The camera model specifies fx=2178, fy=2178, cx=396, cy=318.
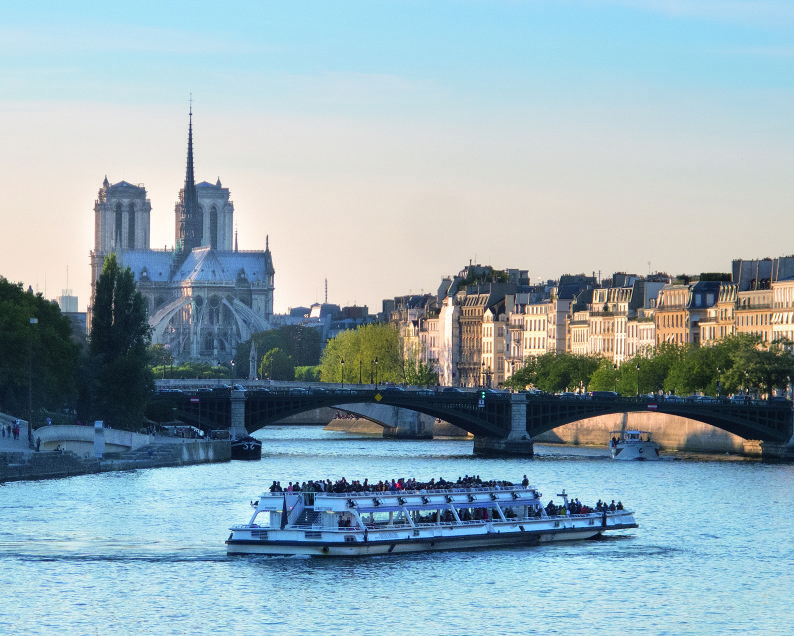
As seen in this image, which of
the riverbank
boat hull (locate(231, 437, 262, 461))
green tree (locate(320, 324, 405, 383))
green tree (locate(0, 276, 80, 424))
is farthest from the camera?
green tree (locate(320, 324, 405, 383))

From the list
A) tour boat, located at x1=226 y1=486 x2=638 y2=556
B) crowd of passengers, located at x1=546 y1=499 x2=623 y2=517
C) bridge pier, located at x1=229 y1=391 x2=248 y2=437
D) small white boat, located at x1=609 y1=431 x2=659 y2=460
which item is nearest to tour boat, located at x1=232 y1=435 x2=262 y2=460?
bridge pier, located at x1=229 y1=391 x2=248 y2=437

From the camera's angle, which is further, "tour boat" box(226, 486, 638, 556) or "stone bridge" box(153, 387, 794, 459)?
"stone bridge" box(153, 387, 794, 459)

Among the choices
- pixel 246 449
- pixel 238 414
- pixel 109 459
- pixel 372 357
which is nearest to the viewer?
pixel 109 459

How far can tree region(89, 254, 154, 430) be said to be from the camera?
10806cm

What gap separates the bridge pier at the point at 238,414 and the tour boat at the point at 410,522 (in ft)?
160

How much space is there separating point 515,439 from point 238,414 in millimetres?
15215

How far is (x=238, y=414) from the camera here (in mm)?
118938

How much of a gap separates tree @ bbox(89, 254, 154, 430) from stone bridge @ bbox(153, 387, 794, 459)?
5.45 m

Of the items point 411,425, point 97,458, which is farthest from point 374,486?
point 411,425

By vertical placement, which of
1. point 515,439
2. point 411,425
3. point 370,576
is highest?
point 411,425

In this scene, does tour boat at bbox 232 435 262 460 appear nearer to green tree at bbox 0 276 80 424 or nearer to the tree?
the tree

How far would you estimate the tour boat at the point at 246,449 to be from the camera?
112125 millimetres

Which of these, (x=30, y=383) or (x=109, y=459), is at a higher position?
(x=30, y=383)

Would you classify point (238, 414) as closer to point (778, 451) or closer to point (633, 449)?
point (633, 449)
